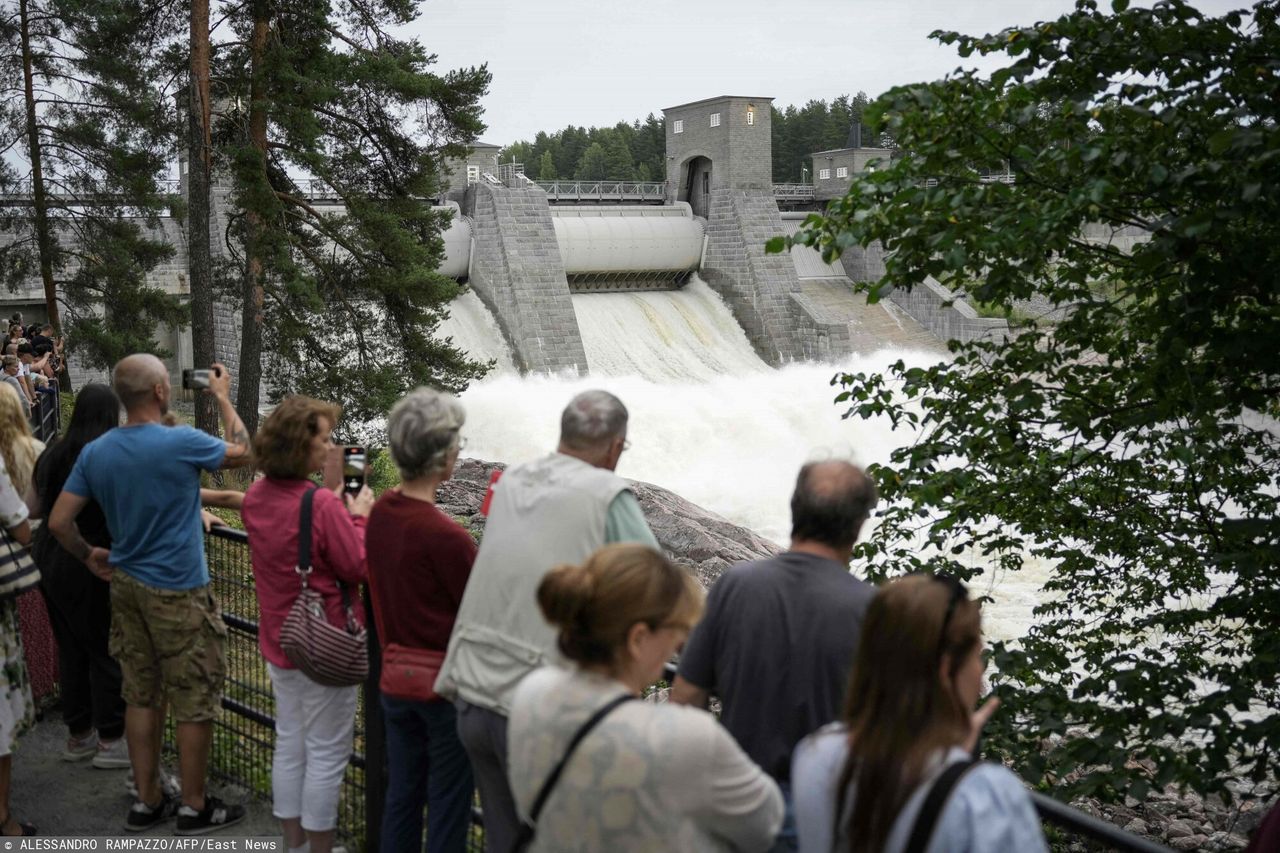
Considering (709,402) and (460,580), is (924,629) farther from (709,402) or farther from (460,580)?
(709,402)

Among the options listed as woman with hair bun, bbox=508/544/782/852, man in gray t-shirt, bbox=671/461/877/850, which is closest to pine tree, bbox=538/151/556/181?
man in gray t-shirt, bbox=671/461/877/850

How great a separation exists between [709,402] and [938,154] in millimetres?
21737

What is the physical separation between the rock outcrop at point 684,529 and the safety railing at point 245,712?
7.65 metres

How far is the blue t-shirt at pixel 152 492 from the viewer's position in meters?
4.00

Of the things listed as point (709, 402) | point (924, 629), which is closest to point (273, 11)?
point (709, 402)

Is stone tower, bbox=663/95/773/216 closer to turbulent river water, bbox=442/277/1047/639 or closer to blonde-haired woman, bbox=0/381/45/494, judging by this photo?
turbulent river water, bbox=442/277/1047/639

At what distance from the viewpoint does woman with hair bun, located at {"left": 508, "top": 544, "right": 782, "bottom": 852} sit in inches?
81.4

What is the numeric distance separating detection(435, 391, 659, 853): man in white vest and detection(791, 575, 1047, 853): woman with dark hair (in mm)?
943

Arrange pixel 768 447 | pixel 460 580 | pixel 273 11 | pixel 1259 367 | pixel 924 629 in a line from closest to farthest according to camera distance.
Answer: pixel 924 629, pixel 460 580, pixel 1259 367, pixel 273 11, pixel 768 447

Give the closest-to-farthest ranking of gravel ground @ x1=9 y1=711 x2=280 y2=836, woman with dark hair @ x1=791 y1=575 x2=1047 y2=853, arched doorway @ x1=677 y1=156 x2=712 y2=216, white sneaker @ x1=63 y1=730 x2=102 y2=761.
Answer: woman with dark hair @ x1=791 y1=575 x2=1047 y2=853, gravel ground @ x1=9 y1=711 x2=280 y2=836, white sneaker @ x1=63 y1=730 x2=102 y2=761, arched doorway @ x1=677 y1=156 x2=712 y2=216

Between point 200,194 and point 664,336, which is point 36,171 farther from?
point 664,336

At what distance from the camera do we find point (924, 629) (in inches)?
75.9

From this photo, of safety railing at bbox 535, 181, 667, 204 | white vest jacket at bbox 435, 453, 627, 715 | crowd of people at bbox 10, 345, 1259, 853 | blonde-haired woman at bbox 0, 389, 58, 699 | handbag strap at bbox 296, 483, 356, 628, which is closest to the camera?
crowd of people at bbox 10, 345, 1259, 853

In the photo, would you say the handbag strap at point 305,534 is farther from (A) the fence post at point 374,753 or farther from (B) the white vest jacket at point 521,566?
(B) the white vest jacket at point 521,566
